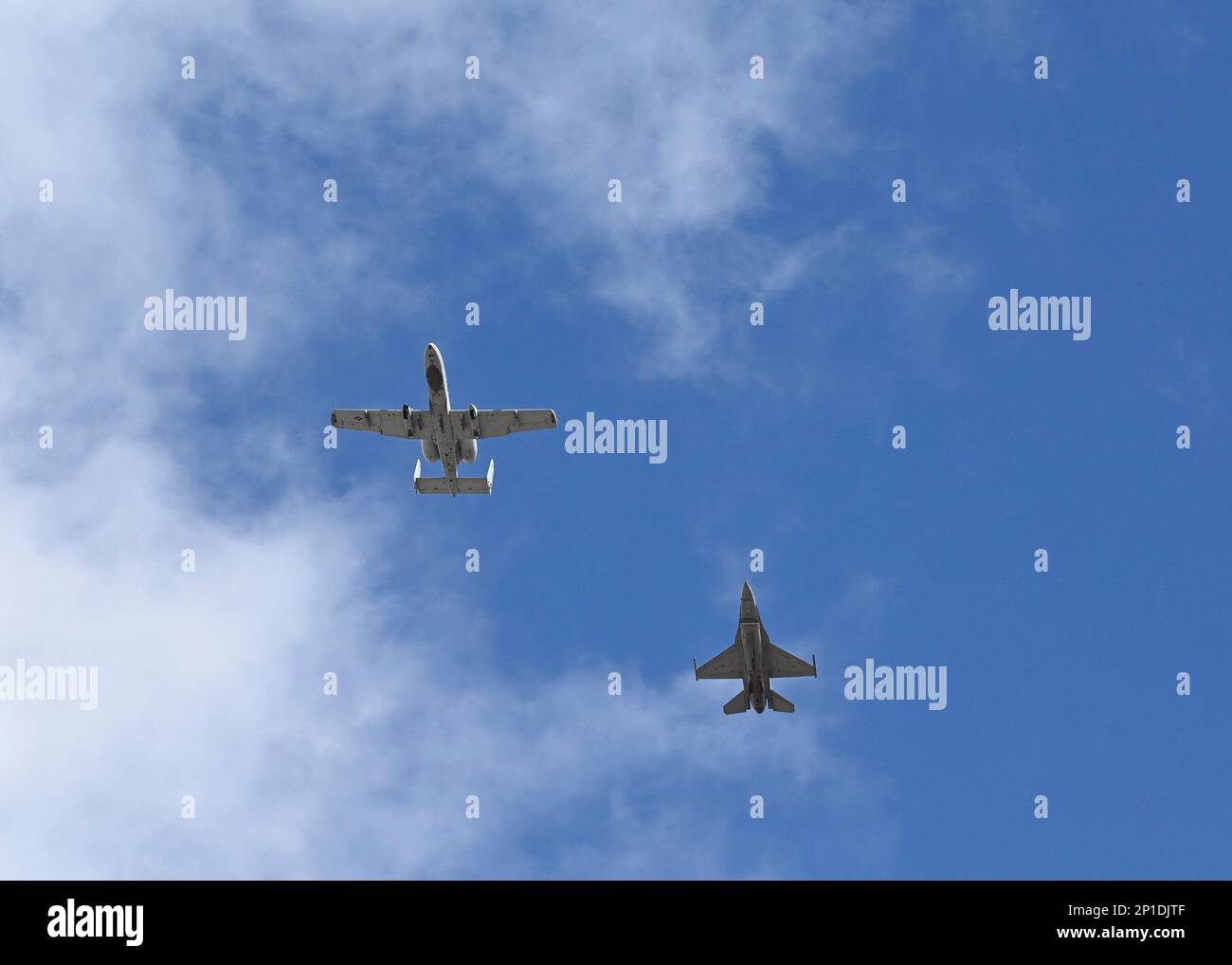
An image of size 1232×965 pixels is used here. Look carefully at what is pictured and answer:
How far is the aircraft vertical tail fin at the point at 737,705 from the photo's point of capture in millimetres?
95312

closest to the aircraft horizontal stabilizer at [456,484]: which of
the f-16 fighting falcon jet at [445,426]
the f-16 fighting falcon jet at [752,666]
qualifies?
the f-16 fighting falcon jet at [445,426]

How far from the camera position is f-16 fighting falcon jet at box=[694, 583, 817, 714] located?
8919cm

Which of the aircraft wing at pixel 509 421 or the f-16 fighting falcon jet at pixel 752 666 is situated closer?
the f-16 fighting falcon jet at pixel 752 666

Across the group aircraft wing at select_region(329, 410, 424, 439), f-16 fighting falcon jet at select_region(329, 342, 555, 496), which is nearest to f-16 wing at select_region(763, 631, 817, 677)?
f-16 fighting falcon jet at select_region(329, 342, 555, 496)

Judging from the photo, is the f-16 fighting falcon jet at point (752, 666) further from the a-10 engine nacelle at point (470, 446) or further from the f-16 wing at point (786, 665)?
the a-10 engine nacelle at point (470, 446)

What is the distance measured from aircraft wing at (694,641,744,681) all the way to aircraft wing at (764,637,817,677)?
6.82ft

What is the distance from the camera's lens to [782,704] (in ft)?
311

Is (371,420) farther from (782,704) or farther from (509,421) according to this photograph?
(782,704)
